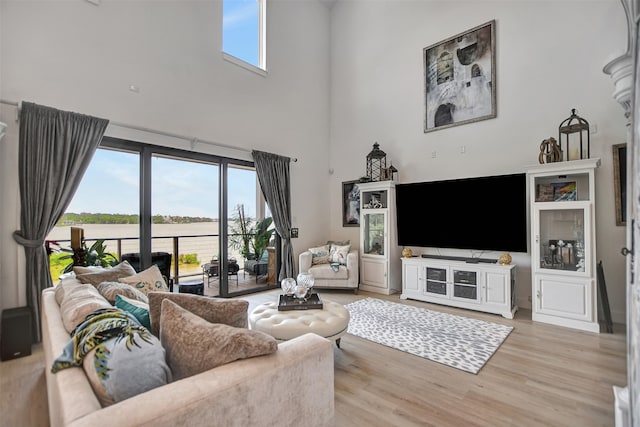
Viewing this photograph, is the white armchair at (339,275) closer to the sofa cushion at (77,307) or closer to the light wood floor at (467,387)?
the light wood floor at (467,387)

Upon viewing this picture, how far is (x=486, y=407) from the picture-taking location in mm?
1939

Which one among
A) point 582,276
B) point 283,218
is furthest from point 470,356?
point 283,218

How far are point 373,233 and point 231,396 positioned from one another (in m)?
4.49

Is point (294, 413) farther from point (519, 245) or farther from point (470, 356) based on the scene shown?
point (519, 245)

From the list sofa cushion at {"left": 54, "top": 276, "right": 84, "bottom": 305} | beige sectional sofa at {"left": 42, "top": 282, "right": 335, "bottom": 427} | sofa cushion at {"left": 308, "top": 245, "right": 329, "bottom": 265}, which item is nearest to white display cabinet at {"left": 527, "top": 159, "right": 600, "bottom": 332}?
sofa cushion at {"left": 308, "top": 245, "right": 329, "bottom": 265}

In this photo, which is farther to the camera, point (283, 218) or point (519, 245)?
point (283, 218)

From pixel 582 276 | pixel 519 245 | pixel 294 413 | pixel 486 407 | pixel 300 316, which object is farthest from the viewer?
pixel 519 245

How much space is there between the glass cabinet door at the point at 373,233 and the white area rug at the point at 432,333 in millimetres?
1296

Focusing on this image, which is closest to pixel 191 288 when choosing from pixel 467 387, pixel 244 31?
pixel 467 387

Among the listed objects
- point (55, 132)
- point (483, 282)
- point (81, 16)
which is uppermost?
point (81, 16)

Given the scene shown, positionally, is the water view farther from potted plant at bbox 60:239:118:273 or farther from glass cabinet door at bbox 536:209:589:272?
glass cabinet door at bbox 536:209:589:272

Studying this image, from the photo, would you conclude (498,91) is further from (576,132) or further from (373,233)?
(373,233)

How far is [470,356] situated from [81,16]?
17.9 ft

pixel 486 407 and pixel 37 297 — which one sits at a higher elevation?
pixel 37 297
